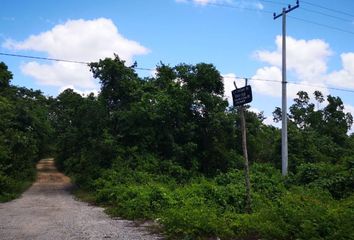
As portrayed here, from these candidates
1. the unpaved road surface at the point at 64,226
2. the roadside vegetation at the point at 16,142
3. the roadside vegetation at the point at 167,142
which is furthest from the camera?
the roadside vegetation at the point at 16,142

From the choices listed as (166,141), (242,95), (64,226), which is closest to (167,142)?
(166,141)

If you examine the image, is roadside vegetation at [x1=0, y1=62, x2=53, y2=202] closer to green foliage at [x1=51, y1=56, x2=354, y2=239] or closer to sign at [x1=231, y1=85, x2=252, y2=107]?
green foliage at [x1=51, y1=56, x2=354, y2=239]

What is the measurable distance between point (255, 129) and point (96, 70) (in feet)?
55.5

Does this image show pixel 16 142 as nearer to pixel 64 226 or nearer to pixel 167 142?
pixel 167 142

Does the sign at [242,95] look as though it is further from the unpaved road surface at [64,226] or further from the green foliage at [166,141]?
the green foliage at [166,141]

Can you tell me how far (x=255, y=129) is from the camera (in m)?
38.9

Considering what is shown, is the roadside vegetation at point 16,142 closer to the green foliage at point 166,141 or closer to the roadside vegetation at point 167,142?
the green foliage at point 166,141

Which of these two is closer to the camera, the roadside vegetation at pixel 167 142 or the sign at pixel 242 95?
the sign at pixel 242 95

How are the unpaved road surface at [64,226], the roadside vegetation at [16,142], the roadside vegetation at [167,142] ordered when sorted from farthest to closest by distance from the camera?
the roadside vegetation at [16,142] → the roadside vegetation at [167,142] → the unpaved road surface at [64,226]

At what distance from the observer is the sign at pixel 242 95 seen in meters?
10.8

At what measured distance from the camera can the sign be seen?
10.8m

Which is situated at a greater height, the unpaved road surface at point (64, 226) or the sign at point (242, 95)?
the sign at point (242, 95)

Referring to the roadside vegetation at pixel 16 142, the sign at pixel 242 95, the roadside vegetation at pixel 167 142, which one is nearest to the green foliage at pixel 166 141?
the roadside vegetation at pixel 167 142

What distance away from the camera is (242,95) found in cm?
1101
